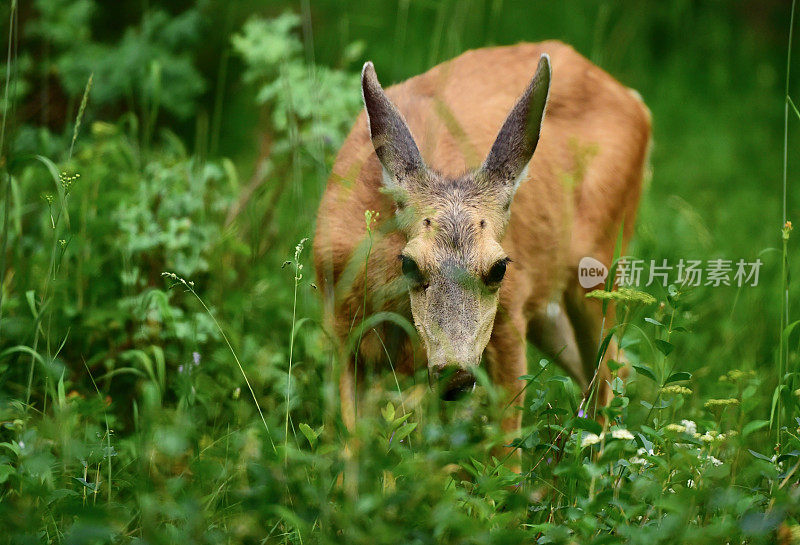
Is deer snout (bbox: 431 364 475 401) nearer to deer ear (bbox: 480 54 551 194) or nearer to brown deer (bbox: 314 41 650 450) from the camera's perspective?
brown deer (bbox: 314 41 650 450)

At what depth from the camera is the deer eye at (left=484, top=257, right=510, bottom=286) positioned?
3525mm

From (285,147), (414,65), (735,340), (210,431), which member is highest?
(414,65)

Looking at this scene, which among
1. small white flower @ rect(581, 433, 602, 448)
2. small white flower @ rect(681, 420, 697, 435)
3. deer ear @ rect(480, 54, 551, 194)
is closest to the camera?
small white flower @ rect(581, 433, 602, 448)

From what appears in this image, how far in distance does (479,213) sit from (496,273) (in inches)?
10.3

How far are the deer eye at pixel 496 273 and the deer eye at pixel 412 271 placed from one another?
0.23 m

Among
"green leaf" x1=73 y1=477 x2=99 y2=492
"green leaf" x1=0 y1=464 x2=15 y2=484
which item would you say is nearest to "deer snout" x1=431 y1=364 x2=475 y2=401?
"green leaf" x1=73 y1=477 x2=99 y2=492

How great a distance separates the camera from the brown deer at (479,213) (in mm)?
3508

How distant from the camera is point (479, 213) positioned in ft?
12.1

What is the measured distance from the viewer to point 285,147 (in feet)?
17.8

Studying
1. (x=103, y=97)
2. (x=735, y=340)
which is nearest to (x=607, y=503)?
(x=735, y=340)

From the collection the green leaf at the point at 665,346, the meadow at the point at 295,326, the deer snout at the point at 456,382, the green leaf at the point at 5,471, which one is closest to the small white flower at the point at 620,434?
the meadow at the point at 295,326

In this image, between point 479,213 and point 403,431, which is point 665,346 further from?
point 479,213

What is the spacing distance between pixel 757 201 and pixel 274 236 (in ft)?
12.3

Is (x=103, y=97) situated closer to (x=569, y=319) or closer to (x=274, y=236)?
(x=274, y=236)
